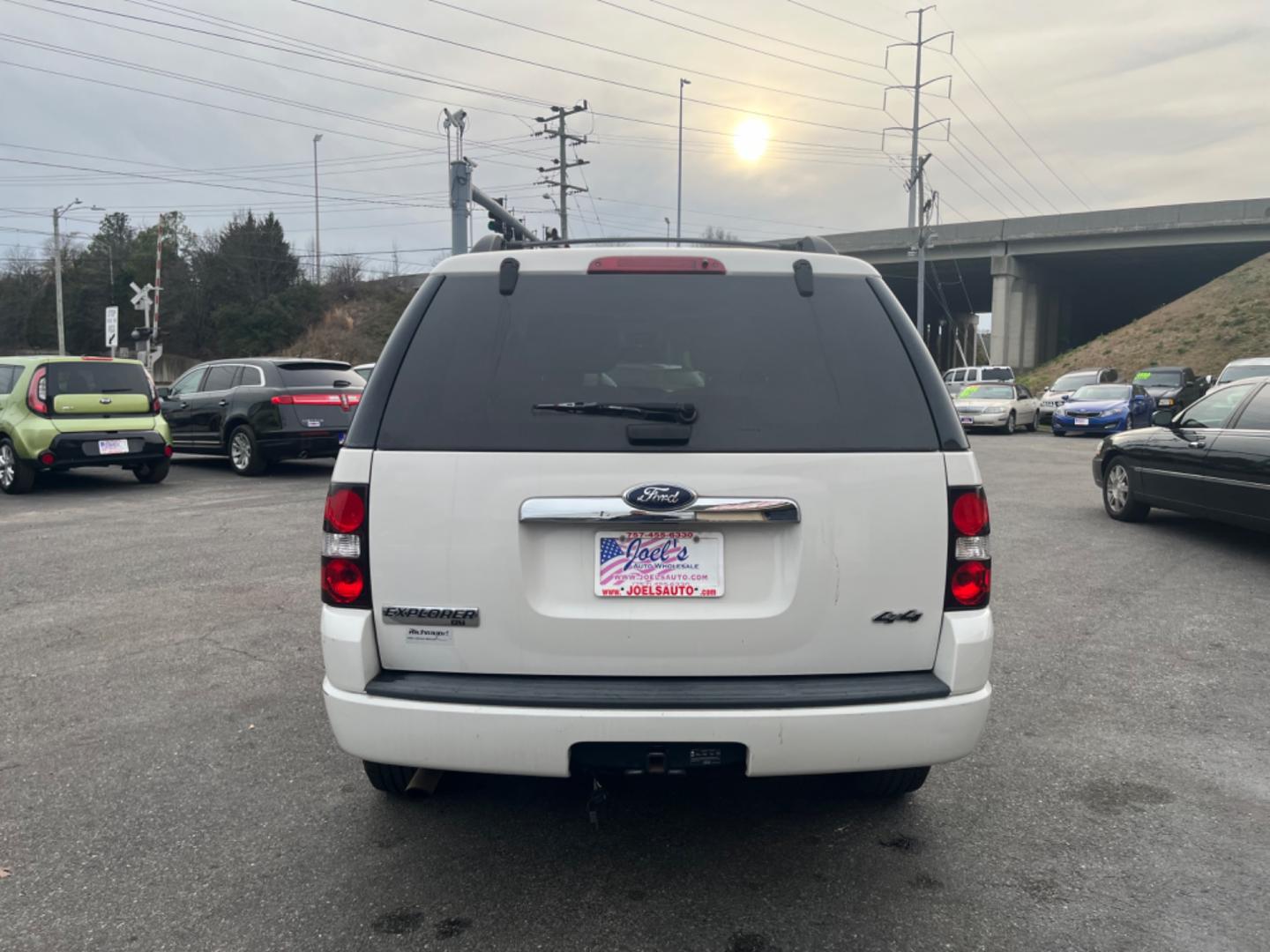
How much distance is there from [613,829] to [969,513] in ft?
5.24

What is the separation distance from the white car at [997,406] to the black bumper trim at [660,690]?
2384 cm

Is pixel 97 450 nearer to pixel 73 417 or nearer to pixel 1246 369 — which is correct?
pixel 73 417

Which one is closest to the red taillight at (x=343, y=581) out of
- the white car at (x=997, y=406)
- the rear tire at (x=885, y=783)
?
the rear tire at (x=885, y=783)

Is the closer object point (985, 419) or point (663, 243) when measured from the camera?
point (663, 243)

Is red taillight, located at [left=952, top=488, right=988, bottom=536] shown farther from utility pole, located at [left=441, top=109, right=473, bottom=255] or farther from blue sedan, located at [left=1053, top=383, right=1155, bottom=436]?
blue sedan, located at [left=1053, top=383, right=1155, bottom=436]

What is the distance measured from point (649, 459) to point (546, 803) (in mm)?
1527

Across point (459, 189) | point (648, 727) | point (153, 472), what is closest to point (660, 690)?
point (648, 727)

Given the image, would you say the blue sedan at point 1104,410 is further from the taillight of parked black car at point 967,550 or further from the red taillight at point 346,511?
the red taillight at point 346,511

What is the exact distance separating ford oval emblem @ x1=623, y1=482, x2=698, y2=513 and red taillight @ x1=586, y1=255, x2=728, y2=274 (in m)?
0.74

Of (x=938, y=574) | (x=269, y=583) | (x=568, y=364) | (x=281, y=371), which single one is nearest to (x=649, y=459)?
(x=568, y=364)

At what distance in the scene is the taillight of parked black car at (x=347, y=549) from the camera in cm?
269

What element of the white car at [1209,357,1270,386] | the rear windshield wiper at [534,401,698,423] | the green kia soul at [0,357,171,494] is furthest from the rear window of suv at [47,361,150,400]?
the white car at [1209,357,1270,386]

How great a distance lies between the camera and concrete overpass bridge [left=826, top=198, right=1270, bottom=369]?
41.8m

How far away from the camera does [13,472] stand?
1178 centimetres
